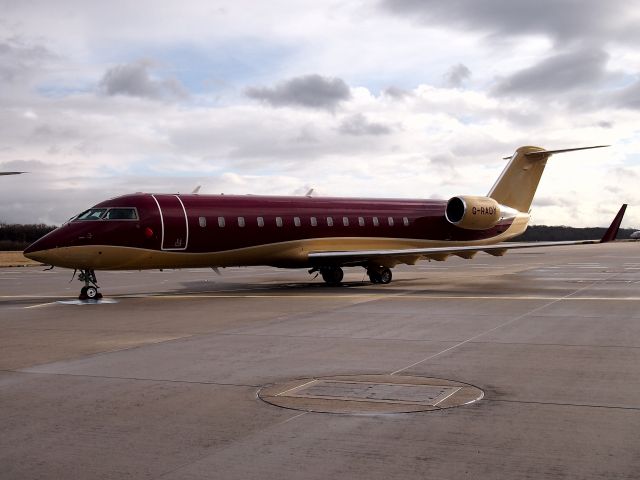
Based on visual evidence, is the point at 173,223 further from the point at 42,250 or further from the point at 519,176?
the point at 519,176

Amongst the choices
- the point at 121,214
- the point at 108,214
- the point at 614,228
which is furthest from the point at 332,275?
the point at 614,228

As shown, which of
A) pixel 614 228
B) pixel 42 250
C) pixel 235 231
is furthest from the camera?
pixel 235 231

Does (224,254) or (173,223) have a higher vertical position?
(173,223)

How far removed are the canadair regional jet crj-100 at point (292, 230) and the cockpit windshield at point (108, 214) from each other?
3 cm

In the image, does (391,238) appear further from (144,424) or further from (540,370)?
(144,424)

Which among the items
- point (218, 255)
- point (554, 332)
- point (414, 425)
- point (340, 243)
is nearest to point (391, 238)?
point (340, 243)

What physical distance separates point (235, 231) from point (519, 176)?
14159 millimetres

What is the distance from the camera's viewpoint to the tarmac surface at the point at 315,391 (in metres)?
5.38

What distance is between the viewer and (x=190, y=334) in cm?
1263

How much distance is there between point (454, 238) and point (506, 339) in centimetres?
1792

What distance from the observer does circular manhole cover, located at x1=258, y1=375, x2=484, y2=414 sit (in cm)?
704

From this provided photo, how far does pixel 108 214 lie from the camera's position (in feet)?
68.0

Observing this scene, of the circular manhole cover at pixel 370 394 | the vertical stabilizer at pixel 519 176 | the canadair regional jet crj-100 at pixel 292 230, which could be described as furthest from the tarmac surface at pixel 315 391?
the vertical stabilizer at pixel 519 176

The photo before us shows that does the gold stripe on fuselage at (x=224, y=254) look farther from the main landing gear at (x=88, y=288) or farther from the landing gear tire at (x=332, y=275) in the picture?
the landing gear tire at (x=332, y=275)
